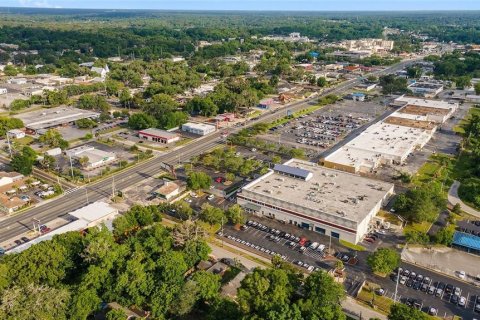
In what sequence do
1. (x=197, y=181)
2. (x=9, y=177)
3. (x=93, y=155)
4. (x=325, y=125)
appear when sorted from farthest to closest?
(x=325, y=125) → (x=93, y=155) → (x=9, y=177) → (x=197, y=181)

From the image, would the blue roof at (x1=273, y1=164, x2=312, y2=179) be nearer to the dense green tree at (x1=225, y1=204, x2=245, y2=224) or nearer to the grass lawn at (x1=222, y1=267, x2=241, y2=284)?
the dense green tree at (x1=225, y1=204, x2=245, y2=224)

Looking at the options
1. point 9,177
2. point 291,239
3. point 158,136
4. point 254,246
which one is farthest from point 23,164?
point 291,239

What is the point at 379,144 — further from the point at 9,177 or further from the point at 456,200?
the point at 9,177

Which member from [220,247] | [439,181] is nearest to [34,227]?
[220,247]

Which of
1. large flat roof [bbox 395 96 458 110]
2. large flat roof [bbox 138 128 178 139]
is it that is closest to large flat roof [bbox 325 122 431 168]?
large flat roof [bbox 395 96 458 110]

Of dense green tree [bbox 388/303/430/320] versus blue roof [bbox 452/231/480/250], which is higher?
dense green tree [bbox 388/303/430/320]

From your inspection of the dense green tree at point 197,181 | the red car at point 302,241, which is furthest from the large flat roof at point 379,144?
the red car at point 302,241

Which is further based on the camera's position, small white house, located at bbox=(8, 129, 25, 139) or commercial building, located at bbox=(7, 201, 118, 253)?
small white house, located at bbox=(8, 129, 25, 139)
